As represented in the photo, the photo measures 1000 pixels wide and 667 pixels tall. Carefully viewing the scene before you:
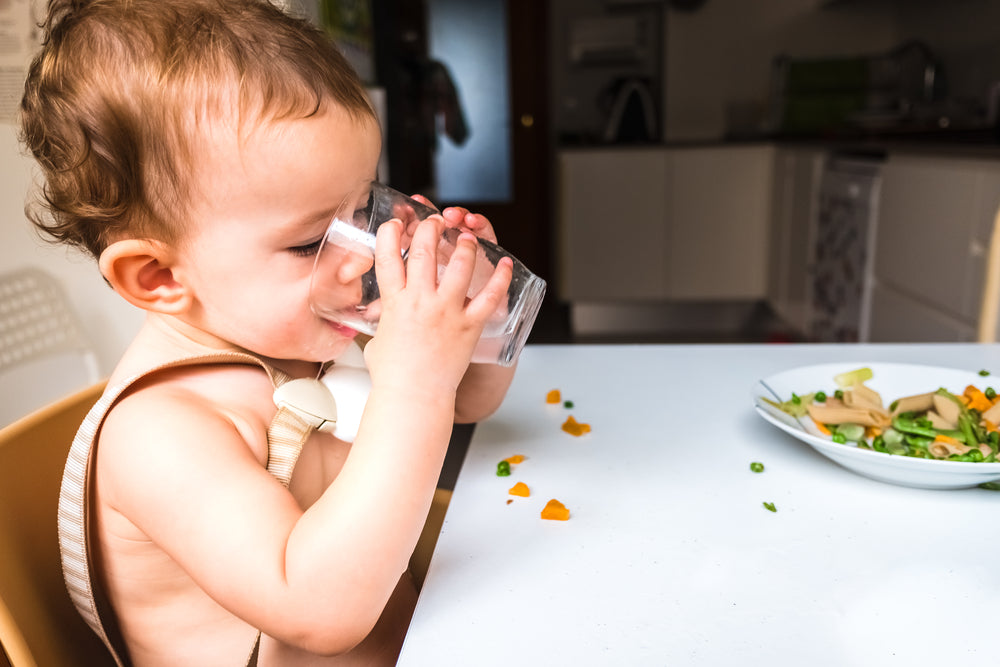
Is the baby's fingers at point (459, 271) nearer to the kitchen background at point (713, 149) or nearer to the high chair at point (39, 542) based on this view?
the high chair at point (39, 542)

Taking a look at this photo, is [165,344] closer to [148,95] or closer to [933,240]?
[148,95]

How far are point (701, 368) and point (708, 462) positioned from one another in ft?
0.82

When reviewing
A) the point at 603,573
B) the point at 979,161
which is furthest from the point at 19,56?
the point at 979,161

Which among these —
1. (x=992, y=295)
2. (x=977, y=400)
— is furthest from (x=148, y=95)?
(x=992, y=295)

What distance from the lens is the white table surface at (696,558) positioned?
0.41 meters

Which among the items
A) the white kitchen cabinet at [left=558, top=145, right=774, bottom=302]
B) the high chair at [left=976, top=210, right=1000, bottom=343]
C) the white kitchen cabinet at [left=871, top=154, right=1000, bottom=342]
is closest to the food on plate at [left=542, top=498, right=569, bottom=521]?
the high chair at [left=976, top=210, right=1000, bottom=343]

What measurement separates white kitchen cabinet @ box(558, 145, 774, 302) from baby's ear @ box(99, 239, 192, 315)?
3.66 metres

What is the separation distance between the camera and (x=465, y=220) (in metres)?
0.69

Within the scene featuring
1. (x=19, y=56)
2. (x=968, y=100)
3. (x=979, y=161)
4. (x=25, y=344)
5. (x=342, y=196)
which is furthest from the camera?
(x=968, y=100)

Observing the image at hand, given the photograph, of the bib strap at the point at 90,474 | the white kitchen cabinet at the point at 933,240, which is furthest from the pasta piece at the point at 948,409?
the white kitchen cabinet at the point at 933,240

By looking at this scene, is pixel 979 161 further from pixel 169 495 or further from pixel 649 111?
pixel 649 111

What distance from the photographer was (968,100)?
3.21 metres

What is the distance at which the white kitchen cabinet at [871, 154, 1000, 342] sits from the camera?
6.74ft

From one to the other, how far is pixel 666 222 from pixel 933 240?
6.11 ft
